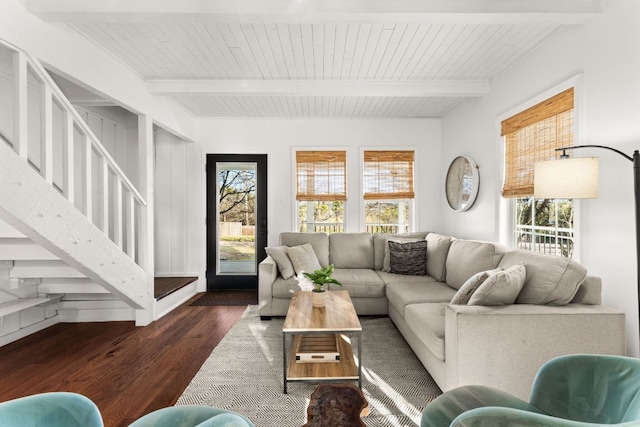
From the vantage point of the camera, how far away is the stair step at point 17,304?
2973 mm

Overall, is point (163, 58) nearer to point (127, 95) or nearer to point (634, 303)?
point (127, 95)

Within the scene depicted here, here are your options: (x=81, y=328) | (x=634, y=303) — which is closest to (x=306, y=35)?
(x=634, y=303)

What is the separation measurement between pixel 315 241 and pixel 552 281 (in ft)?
9.20

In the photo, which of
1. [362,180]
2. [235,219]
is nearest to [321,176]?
[362,180]

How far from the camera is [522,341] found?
1985 mm

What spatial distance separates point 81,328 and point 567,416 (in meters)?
4.19

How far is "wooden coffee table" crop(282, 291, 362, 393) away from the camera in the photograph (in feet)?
7.59

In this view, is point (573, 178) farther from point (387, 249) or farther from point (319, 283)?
point (387, 249)

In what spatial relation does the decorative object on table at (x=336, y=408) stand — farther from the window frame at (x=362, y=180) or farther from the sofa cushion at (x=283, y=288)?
the window frame at (x=362, y=180)

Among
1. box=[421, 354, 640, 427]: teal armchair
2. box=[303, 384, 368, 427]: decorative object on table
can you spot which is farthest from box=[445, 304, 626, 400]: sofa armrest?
box=[303, 384, 368, 427]: decorative object on table

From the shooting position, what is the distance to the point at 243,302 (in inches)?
181

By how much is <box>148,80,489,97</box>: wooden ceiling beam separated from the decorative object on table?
3351 millimetres

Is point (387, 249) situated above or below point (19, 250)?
below

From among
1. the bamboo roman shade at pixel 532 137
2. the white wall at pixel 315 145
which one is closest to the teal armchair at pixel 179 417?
the bamboo roman shade at pixel 532 137
